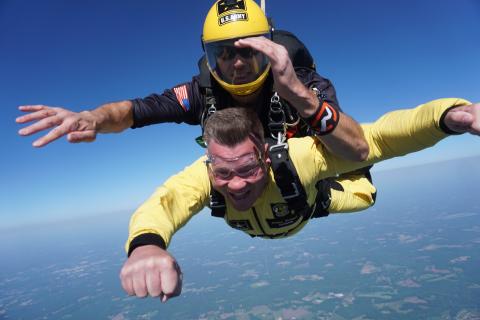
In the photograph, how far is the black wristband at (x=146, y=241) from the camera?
5.49ft

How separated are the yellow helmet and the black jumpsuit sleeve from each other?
51 centimetres

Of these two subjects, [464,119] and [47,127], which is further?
[47,127]

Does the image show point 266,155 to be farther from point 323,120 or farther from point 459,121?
point 459,121

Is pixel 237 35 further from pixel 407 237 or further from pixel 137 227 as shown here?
pixel 407 237

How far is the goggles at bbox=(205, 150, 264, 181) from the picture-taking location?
245cm

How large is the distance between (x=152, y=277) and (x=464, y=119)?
1.62 metres

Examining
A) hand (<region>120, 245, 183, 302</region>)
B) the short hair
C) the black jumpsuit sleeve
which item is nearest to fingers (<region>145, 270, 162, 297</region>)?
hand (<region>120, 245, 183, 302</region>)

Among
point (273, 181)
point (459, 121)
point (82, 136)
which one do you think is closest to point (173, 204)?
point (82, 136)

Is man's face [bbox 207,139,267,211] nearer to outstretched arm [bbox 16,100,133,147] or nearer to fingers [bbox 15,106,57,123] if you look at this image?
outstretched arm [bbox 16,100,133,147]

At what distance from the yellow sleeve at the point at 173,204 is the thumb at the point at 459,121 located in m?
1.66

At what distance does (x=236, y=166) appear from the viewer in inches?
96.6

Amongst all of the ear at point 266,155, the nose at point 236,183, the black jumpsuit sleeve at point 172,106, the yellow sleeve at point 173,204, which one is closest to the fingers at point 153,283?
the yellow sleeve at point 173,204

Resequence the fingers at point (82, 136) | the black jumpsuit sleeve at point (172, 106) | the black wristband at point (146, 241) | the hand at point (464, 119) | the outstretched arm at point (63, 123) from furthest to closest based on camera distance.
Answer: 1. the black jumpsuit sleeve at point (172, 106)
2. the fingers at point (82, 136)
3. the outstretched arm at point (63, 123)
4. the black wristband at point (146, 241)
5. the hand at point (464, 119)

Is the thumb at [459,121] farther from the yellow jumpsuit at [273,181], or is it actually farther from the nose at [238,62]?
the nose at [238,62]
